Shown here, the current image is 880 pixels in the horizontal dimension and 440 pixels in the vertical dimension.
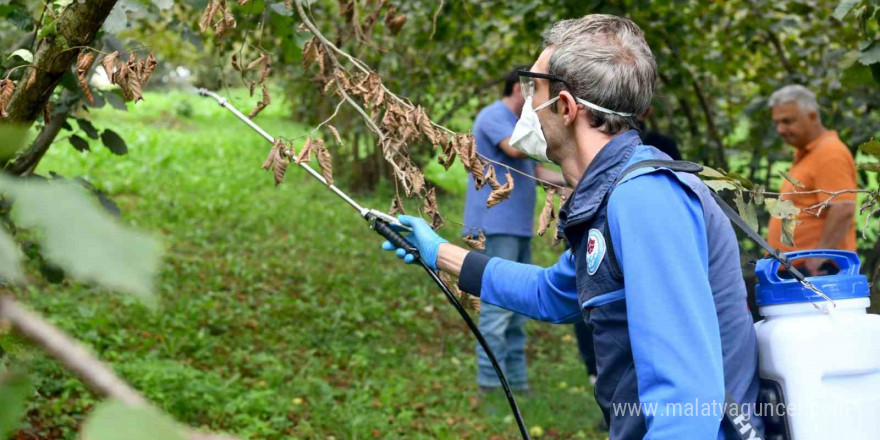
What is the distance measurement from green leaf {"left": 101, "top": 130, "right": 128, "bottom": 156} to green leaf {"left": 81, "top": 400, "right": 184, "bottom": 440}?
352 cm

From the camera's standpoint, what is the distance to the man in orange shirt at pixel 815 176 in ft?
15.3

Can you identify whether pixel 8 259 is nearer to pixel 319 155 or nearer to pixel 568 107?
pixel 568 107

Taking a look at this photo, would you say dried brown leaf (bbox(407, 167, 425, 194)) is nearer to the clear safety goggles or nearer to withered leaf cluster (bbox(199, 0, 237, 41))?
the clear safety goggles

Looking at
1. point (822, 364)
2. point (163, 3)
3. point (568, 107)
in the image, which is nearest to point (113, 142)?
point (163, 3)

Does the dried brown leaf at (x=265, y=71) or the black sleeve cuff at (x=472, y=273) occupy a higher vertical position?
the dried brown leaf at (x=265, y=71)

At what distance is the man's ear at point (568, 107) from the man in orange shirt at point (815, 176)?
2.87m

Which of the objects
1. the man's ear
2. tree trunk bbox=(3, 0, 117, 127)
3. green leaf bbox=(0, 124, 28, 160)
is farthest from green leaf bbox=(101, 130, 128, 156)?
green leaf bbox=(0, 124, 28, 160)

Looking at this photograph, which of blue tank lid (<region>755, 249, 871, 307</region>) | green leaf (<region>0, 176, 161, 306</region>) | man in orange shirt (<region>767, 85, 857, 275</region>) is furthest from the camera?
man in orange shirt (<region>767, 85, 857, 275</region>)

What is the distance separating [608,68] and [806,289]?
632mm

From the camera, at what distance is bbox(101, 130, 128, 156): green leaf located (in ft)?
12.2

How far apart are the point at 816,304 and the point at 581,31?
78 cm

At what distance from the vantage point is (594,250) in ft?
6.03

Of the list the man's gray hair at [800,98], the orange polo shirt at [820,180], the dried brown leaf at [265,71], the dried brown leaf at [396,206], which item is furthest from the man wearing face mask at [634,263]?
the man's gray hair at [800,98]

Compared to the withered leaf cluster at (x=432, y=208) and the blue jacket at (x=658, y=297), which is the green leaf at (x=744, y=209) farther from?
the withered leaf cluster at (x=432, y=208)
